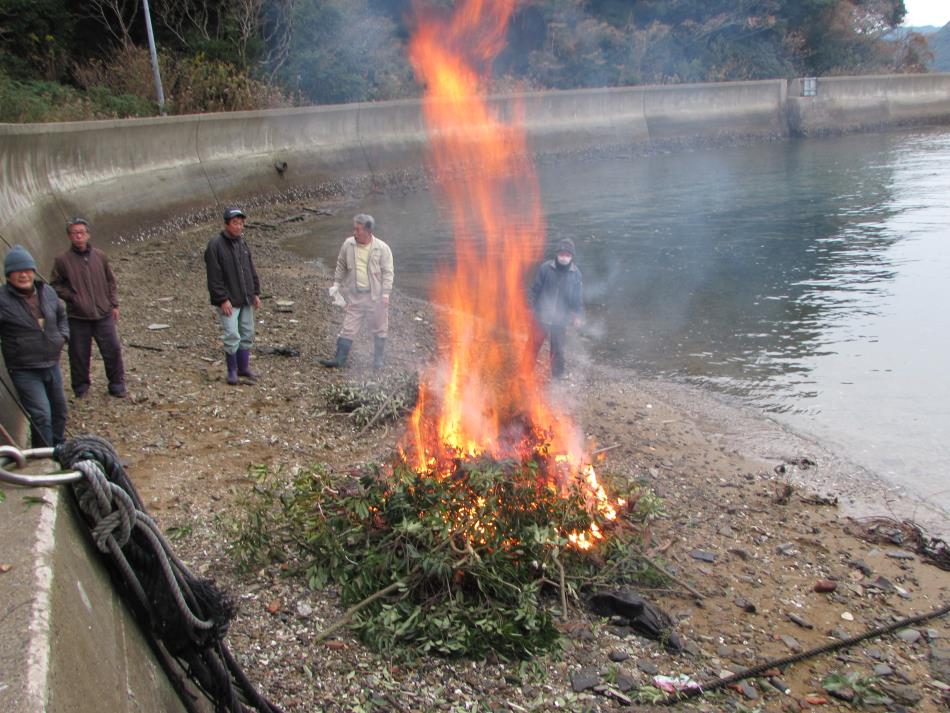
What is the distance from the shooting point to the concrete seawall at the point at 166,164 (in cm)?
234

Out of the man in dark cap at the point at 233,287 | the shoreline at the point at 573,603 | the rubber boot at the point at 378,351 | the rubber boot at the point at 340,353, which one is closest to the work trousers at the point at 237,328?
the man in dark cap at the point at 233,287

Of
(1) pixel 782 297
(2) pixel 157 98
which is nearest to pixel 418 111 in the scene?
(2) pixel 157 98

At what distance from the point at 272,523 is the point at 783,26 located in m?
48.4

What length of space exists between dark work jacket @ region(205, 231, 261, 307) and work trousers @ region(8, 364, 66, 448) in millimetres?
2094

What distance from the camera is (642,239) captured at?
18.2 m

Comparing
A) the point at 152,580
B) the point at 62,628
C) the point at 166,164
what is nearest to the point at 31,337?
the point at 152,580

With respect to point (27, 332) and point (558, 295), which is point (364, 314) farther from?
point (27, 332)

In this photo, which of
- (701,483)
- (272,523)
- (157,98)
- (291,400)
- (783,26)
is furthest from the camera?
(783,26)

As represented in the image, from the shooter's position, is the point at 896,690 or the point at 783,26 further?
the point at 783,26

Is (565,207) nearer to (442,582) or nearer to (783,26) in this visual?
(442,582)

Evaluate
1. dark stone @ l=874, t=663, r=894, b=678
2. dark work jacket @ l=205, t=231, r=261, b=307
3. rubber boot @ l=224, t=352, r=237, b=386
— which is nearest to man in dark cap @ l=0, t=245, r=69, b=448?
dark work jacket @ l=205, t=231, r=261, b=307

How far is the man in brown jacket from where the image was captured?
808 cm

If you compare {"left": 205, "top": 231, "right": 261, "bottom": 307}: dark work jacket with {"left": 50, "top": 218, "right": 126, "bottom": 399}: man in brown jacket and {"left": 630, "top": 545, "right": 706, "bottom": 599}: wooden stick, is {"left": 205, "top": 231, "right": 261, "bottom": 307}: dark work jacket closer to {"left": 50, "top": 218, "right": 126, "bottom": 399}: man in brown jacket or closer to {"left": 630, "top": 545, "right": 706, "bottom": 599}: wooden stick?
{"left": 50, "top": 218, "right": 126, "bottom": 399}: man in brown jacket

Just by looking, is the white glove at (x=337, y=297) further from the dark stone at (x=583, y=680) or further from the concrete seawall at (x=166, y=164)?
the dark stone at (x=583, y=680)
